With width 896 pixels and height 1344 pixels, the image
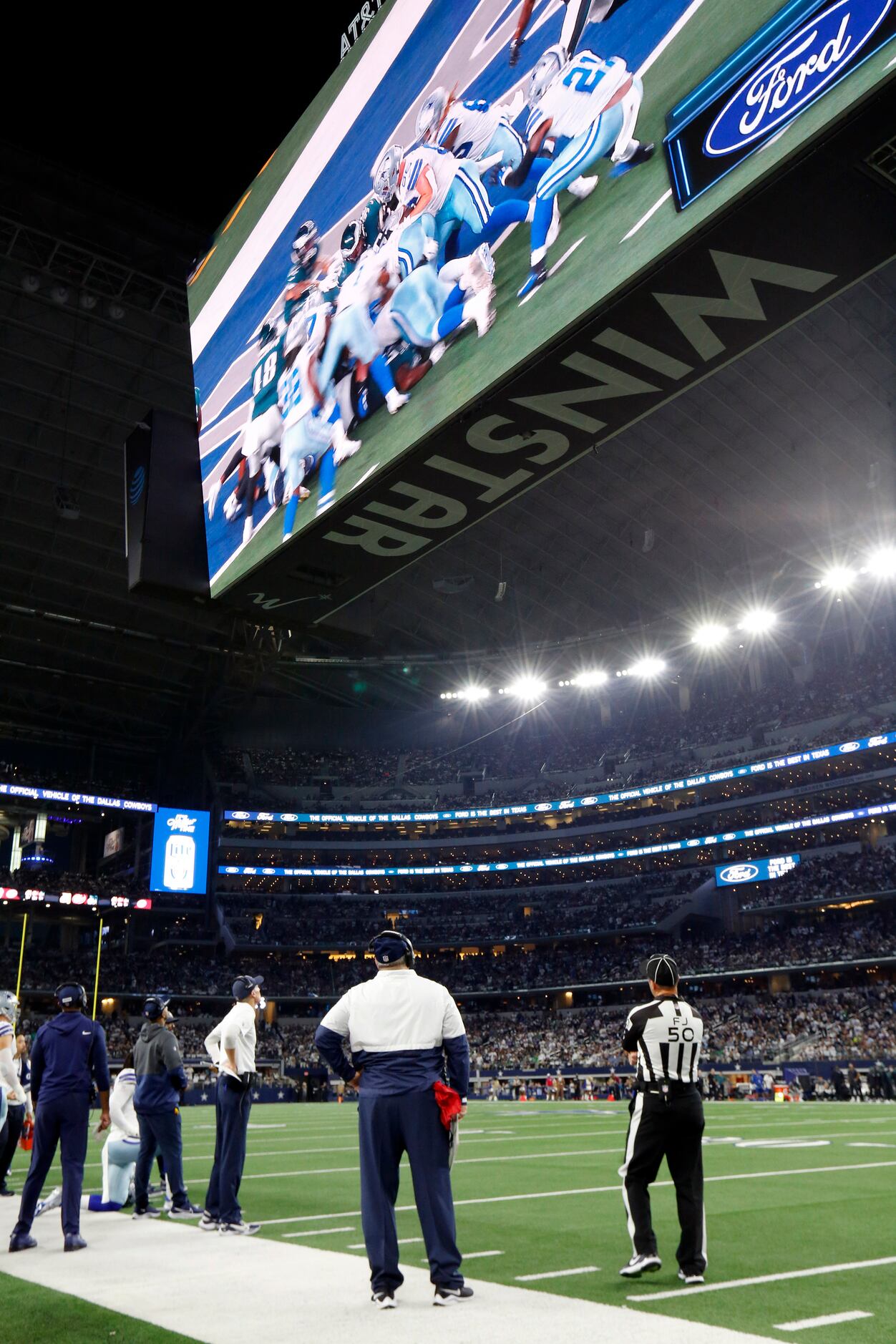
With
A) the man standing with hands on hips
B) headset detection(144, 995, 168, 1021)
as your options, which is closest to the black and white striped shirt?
the man standing with hands on hips

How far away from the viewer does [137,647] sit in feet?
150

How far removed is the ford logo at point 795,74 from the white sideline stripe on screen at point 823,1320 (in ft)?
21.3

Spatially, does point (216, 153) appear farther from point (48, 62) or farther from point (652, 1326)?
point (652, 1326)

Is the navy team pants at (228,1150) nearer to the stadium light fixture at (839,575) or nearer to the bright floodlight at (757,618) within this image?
the stadium light fixture at (839,575)

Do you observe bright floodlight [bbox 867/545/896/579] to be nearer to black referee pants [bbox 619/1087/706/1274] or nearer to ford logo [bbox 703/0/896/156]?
ford logo [bbox 703/0/896/156]

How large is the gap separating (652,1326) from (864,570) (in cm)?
3893

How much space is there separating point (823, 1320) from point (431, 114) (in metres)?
9.68

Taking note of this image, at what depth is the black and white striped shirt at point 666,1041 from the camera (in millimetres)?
6145

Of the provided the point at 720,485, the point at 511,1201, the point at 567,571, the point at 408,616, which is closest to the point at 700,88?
the point at 511,1201

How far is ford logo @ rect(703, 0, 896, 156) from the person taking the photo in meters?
5.96

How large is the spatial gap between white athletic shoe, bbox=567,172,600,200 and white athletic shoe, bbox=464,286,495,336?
1034 mm

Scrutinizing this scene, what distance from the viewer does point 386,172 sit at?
33.5ft

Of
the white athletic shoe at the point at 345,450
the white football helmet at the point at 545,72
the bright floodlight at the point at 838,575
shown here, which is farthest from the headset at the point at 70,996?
the bright floodlight at the point at 838,575

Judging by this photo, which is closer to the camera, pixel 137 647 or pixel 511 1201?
pixel 511 1201
